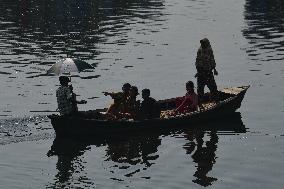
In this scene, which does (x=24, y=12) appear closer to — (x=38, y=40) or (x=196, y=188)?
(x=38, y=40)

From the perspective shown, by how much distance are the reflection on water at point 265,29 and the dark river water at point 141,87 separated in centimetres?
12

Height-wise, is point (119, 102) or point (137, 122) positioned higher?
point (119, 102)

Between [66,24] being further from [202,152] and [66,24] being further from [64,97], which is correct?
[202,152]

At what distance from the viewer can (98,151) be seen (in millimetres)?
24781

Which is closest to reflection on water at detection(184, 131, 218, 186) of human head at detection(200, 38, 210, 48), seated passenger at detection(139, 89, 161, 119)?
seated passenger at detection(139, 89, 161, 119)

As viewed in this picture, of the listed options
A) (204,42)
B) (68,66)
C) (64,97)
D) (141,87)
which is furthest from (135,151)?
(141,87)

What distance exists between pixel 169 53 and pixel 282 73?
11501 millimetres

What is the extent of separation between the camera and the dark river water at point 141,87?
71.9 feet

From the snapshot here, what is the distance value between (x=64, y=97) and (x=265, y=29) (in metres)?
41.4

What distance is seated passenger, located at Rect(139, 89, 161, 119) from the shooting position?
26547 millimetres

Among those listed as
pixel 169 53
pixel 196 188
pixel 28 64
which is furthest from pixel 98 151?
pixel 169 53

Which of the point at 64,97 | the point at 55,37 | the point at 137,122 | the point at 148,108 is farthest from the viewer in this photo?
the point at 55,37

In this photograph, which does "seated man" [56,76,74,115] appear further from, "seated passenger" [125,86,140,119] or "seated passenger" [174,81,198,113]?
"seated passenger" [174,81,198,113]

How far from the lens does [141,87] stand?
37.3 metres
